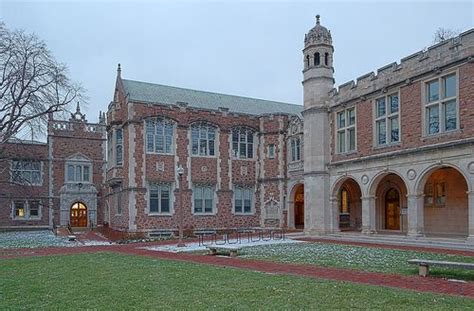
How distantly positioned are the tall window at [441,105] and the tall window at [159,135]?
1535 centimetres

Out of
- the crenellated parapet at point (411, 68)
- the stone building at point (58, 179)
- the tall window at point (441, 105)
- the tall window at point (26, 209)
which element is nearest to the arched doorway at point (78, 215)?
the stone building at point (58, 179)

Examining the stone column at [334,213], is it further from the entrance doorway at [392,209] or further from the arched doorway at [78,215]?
the arched doorway at [78,215]

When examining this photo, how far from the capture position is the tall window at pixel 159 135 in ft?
93.5

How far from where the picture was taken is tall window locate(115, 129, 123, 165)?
29297mm

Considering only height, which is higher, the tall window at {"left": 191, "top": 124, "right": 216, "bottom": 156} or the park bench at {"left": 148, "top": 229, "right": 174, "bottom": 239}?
the tall window at {"left": 191, "top": 124, "right": 216, "bottom": 156}

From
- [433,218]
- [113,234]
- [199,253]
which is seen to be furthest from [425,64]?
[113,234]

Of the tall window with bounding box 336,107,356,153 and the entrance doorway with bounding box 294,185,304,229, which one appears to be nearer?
the tall window with bounding box 336,107,356,153

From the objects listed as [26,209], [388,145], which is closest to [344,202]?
[388,145]

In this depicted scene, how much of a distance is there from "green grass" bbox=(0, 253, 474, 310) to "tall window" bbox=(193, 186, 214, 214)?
55.3ft

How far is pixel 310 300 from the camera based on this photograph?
8172 mm

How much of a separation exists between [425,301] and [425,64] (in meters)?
14.1

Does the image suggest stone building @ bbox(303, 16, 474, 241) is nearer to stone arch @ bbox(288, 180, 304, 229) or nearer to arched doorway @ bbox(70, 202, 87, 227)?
stone arch @ bbox(288, 180, 304, 229)

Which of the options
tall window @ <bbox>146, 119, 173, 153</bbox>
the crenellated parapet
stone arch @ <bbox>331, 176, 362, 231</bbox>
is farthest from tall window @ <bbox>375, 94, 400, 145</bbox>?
tall window @ <bbox>146, 119, 173, 153</bbox>

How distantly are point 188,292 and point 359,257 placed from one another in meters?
7.52
